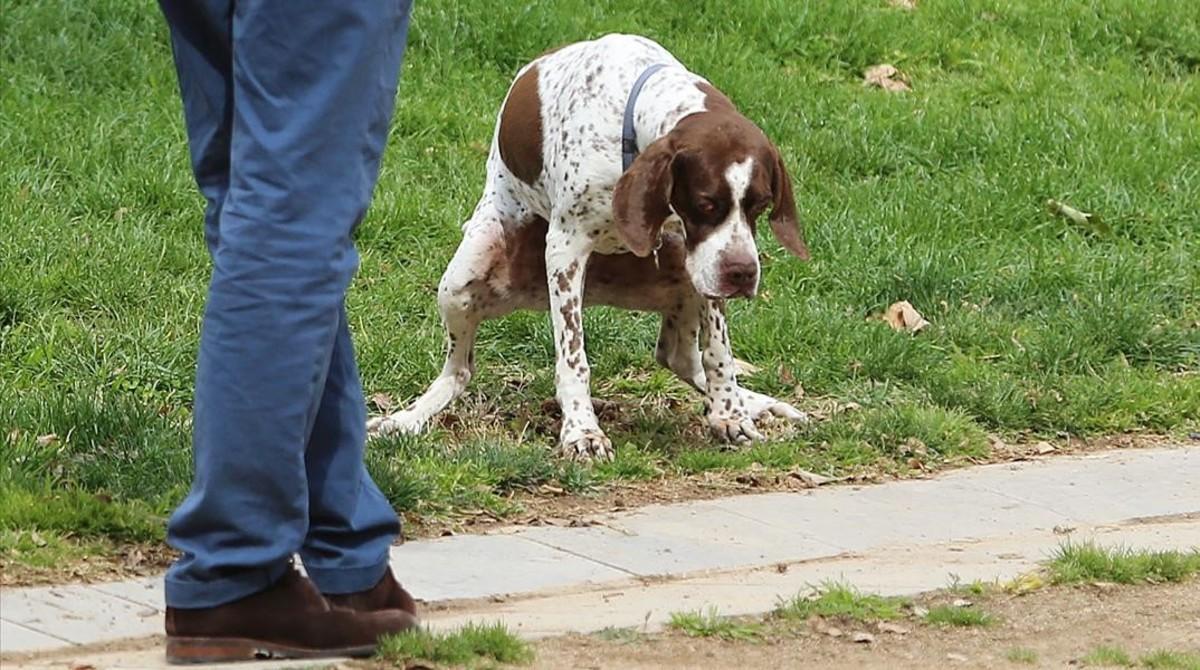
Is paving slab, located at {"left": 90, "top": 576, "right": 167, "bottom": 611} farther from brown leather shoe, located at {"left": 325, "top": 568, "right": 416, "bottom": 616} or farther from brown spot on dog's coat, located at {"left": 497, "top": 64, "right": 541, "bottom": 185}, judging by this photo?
brown spot on dog's coat, located at {"left": 497, "top": 64, "right": 541, "bottom": 185}

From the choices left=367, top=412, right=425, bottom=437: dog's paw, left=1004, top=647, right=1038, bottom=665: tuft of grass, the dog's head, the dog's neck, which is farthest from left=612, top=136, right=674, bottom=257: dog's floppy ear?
left=1004, top=647, right=1038, bottom=665: tuft of grass

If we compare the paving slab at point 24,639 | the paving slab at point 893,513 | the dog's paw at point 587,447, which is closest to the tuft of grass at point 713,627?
the paving slab at point 893,513

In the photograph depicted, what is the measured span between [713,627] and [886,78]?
6709 millimetres

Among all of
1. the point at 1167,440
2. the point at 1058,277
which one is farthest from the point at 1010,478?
the point at 1058,277

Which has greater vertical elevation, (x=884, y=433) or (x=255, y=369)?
(x=255, y=369)

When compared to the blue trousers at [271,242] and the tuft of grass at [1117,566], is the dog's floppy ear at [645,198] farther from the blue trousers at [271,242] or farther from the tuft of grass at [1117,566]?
the blue trousers at [271,242]

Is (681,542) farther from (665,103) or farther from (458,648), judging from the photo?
(665,103)

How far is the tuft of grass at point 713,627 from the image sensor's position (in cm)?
416

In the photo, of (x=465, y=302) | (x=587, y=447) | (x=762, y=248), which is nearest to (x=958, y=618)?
(x=587, y=447)

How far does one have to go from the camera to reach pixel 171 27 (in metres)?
3.63

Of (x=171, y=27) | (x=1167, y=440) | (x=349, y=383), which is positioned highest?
(x=171, y=27)

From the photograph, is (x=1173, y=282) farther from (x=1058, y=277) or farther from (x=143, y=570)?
(x=143, y=570)

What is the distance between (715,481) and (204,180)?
2.42 meters

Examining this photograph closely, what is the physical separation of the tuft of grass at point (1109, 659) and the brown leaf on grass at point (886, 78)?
6.44 meters
